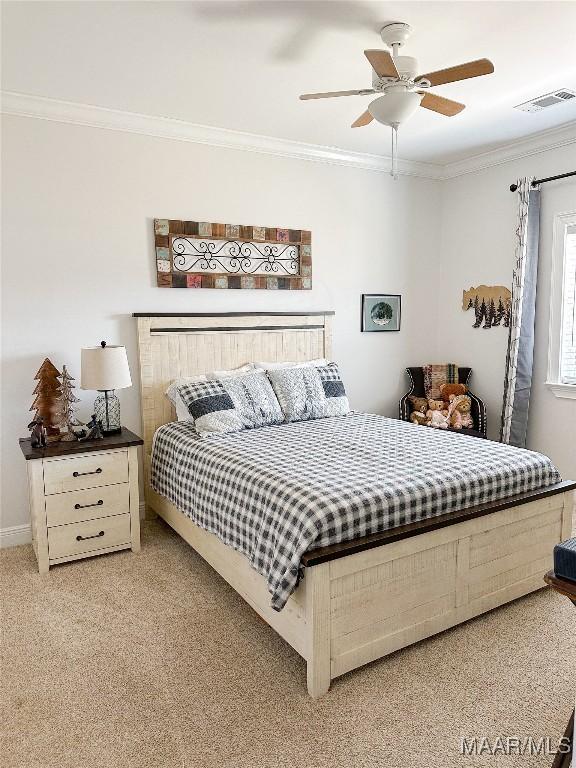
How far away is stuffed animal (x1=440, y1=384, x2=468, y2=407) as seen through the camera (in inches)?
183

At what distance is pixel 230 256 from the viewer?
158 inches

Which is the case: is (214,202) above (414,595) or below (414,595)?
above

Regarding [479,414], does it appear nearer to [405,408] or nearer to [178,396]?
[405,408]

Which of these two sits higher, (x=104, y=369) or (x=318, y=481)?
(x=104, y=369)

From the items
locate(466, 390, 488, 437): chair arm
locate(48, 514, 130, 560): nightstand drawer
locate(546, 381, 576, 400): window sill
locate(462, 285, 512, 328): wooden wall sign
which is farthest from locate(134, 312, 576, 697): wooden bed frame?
locate(462, 285, 512, 328): wooden wall sign

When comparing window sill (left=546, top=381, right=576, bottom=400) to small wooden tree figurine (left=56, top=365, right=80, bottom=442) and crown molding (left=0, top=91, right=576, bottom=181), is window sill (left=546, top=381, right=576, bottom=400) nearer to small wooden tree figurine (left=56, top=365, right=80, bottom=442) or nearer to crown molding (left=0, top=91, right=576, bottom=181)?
crown molding (left=0, top=91, right=576, bottom=181)

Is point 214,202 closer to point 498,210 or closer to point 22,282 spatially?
point 22,282

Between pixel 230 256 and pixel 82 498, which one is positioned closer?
pixel 82 498

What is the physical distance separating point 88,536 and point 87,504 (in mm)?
188

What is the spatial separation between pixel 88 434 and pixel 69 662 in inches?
53.4

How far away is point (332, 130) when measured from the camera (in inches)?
154

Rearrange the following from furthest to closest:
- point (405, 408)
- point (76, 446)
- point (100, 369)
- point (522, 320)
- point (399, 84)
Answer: point (405, 408), point (522, 320), point (100, 369), point (76, 446), point (399, 84)

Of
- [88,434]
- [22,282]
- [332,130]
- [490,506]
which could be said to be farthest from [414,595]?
[332,130]

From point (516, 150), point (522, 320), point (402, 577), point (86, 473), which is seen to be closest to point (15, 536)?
point (86, 473)
